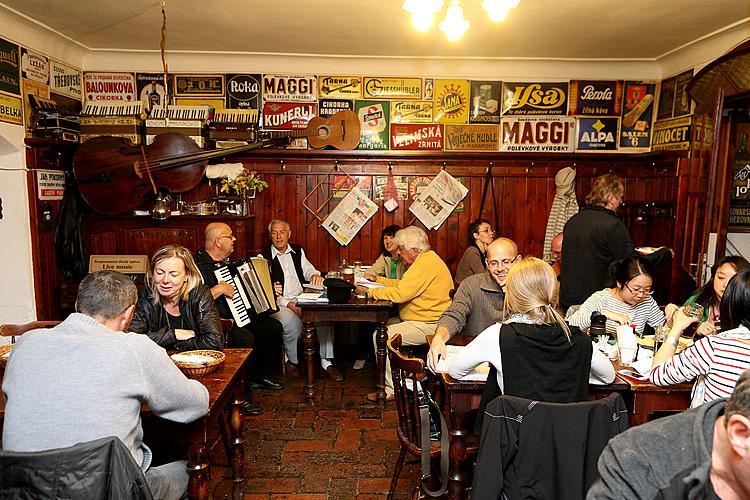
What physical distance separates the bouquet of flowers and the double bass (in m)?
0.25

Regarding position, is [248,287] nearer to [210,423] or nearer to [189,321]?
[189,321]

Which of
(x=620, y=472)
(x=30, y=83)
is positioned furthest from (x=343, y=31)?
(x=620, y=472)

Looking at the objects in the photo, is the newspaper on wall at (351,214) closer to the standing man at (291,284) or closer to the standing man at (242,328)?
the standing man at (291,284)

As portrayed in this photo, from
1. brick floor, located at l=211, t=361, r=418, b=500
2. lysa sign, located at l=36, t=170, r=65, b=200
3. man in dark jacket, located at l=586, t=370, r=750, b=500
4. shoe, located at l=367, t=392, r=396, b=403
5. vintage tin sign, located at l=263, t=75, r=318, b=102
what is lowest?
brick floor, located at l=211, t=361, r=418, b=500

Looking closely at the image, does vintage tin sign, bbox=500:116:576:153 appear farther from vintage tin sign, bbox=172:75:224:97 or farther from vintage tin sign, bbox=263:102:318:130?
vintage tin sign, bbox=172:75:224:97

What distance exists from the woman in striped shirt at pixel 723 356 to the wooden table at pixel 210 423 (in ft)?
6.31

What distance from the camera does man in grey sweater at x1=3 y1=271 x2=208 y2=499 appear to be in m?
1.81

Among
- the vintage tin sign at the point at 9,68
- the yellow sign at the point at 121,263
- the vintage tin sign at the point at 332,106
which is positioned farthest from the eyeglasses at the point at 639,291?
the vintage tin sign at the point at 9,68

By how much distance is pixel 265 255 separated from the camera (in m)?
5.42

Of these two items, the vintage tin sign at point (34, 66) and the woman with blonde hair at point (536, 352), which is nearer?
the woman with blonde hair at point (536, 352)

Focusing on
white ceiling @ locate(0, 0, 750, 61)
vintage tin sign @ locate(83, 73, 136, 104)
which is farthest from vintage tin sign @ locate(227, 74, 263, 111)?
vintage tin sign @ locate(83, 73, 136, 104)

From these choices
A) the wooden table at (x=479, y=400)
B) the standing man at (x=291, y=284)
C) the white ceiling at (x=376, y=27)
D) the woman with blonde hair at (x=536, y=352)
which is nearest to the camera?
the woman with blonde hair at (x=536, y=352)

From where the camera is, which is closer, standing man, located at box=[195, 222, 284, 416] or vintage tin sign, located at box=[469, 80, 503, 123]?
standing man, located at box=[195, 222, 284, 416]

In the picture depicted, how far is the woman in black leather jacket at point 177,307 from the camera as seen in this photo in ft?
10.5
